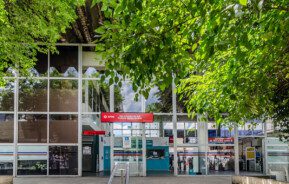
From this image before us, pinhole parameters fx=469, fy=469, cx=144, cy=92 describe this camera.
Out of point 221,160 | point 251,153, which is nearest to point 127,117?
point 221,160

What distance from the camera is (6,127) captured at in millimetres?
21609

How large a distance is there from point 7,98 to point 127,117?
565cm

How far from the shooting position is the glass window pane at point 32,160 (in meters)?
21.3

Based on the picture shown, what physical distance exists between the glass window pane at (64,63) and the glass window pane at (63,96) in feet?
1.33

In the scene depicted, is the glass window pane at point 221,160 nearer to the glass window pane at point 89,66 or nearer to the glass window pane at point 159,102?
the glass window pane at point 159,102

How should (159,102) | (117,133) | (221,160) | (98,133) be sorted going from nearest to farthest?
(117,133) < (98,133) < (159,102) < (221,160)

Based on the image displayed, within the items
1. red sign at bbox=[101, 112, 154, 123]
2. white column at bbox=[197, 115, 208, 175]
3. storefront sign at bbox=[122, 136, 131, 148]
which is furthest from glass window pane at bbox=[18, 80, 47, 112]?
white column at bbox=[197, 115, 208, 175]

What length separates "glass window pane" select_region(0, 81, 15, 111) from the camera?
71.1 feet

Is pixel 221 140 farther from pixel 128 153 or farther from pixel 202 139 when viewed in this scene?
pixel 128 153

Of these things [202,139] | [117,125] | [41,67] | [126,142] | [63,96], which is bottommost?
[126,142]

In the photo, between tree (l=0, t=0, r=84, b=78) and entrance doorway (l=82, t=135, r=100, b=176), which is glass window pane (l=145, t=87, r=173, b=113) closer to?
entrance doorway (l=82, t=135, r=100, b=176)

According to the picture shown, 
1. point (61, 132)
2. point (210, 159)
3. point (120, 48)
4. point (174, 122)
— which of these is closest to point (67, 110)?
point (61, 132)

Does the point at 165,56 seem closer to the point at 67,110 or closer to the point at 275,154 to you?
the point at 67,110

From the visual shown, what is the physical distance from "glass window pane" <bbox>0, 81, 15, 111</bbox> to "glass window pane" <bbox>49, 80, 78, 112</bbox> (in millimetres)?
1782
